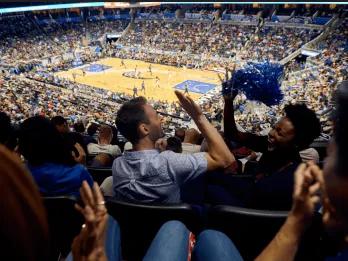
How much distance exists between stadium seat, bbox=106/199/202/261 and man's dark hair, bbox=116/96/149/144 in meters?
0.65

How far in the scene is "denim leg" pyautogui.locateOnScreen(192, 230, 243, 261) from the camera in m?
1.94

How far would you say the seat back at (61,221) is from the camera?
8.00 ft

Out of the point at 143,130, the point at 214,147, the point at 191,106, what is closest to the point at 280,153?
the point at 214,147

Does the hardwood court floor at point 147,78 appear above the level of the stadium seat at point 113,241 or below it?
below

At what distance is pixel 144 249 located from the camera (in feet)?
8.42

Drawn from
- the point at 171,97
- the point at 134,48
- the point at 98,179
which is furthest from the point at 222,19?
the point at 98,179

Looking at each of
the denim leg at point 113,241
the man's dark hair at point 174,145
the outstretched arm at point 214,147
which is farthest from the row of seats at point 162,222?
the man's dark hair at point 174,145

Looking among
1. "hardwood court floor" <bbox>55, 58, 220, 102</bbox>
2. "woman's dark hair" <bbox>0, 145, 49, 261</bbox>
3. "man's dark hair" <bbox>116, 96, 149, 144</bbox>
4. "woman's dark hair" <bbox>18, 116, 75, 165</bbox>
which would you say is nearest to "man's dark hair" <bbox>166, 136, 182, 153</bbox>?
"man's dark hair" <bbox>116, 96, 149, 144</bbox>

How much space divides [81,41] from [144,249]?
47.1 meters

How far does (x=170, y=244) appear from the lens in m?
2.04

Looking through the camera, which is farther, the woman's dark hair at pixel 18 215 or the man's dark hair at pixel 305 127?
the man's dark hair at pixel 305 127

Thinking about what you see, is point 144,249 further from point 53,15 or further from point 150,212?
point 53,15

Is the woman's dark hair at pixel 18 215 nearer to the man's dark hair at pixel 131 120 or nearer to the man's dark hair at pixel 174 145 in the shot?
the man's dark hair at pixel 131 120

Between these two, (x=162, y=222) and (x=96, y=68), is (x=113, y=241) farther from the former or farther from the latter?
(x=96, y=68)
